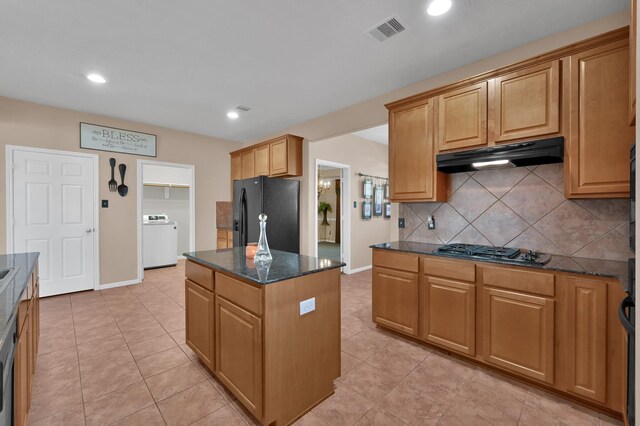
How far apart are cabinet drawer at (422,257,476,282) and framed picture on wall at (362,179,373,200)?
10.6ft

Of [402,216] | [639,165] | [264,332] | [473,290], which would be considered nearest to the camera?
[639,165]

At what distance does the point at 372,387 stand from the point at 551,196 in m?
2.00

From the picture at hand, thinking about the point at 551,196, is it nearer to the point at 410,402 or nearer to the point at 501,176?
the point at 501,176

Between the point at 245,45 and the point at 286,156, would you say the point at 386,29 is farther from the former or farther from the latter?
the point at 286,156

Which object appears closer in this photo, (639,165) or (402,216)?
(639,165)

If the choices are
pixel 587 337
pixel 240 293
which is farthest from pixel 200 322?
pixel 587 337

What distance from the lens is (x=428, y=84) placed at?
117 inches

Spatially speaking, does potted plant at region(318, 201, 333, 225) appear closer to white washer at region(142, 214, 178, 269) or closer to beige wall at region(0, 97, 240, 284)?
beige wall at region(0, 97, 240, 284)

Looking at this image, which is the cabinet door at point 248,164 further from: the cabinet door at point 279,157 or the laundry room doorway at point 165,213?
the laundry room doorway at point 165,213

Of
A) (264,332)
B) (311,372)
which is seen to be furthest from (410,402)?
(264,332)

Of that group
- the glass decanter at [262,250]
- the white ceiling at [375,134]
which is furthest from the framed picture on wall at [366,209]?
the glass decanter at [262,250]

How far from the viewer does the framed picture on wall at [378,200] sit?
585cm

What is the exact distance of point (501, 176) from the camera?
250cm

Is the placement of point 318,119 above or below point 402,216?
above
